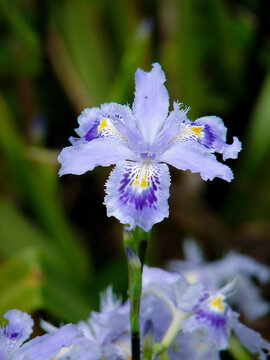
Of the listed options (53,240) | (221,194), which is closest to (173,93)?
(221,194)

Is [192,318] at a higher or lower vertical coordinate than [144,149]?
lower

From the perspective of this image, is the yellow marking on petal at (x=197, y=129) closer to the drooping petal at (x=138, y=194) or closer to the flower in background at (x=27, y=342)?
the drooping petal at (x=138, y=194)

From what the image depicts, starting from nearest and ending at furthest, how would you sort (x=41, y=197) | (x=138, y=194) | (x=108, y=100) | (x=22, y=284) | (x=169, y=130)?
(x=138, y=194) → (x=169, y=130) → (x=22, y=284) → (x=41, y=197) → (x=108, y=100)

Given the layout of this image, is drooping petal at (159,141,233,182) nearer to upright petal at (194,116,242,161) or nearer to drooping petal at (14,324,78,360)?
upright petal at (194,116,242,161)

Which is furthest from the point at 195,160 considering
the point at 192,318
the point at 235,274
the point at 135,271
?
the point at 235,274

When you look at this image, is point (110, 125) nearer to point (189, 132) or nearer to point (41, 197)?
point (189, 132)

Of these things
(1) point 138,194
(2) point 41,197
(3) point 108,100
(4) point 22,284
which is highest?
(3) point 108,100

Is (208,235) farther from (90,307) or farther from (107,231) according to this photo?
(90,307)
